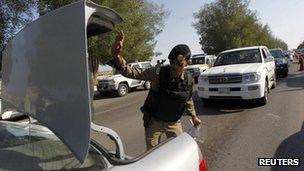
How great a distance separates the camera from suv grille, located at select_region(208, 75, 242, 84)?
1192 cm

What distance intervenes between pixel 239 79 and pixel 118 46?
28.1ft

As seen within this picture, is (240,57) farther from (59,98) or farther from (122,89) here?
(59,98)

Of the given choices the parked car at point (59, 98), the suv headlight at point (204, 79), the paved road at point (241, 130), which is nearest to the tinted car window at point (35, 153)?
the parked car at point (59, 98)

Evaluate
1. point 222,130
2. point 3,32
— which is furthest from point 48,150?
point 3,32

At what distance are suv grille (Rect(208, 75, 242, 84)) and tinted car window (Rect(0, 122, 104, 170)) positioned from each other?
9.52 meters

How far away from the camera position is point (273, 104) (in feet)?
40.6

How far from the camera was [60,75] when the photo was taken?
208 centimetres

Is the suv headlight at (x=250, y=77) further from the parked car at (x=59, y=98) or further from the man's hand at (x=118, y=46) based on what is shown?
the parked car at (x=59, y=98)

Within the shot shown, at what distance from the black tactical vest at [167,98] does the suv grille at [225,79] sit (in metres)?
7.74

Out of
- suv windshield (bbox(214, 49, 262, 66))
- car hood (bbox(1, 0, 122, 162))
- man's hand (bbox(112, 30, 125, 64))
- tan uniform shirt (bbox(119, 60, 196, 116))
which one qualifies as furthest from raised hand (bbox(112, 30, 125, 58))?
suv windshield (bbox(214, 49, 262, 66))

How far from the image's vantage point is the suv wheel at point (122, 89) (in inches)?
862

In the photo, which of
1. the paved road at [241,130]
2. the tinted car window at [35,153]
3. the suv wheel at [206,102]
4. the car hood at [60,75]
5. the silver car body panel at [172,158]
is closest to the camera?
the car hood at [60,75]

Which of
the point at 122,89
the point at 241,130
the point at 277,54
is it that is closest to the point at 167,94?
the point at 241,130

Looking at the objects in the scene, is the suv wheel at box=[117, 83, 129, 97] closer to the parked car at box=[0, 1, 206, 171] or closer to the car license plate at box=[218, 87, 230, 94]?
the car license plate at box=[218, 87, 230, 94]
